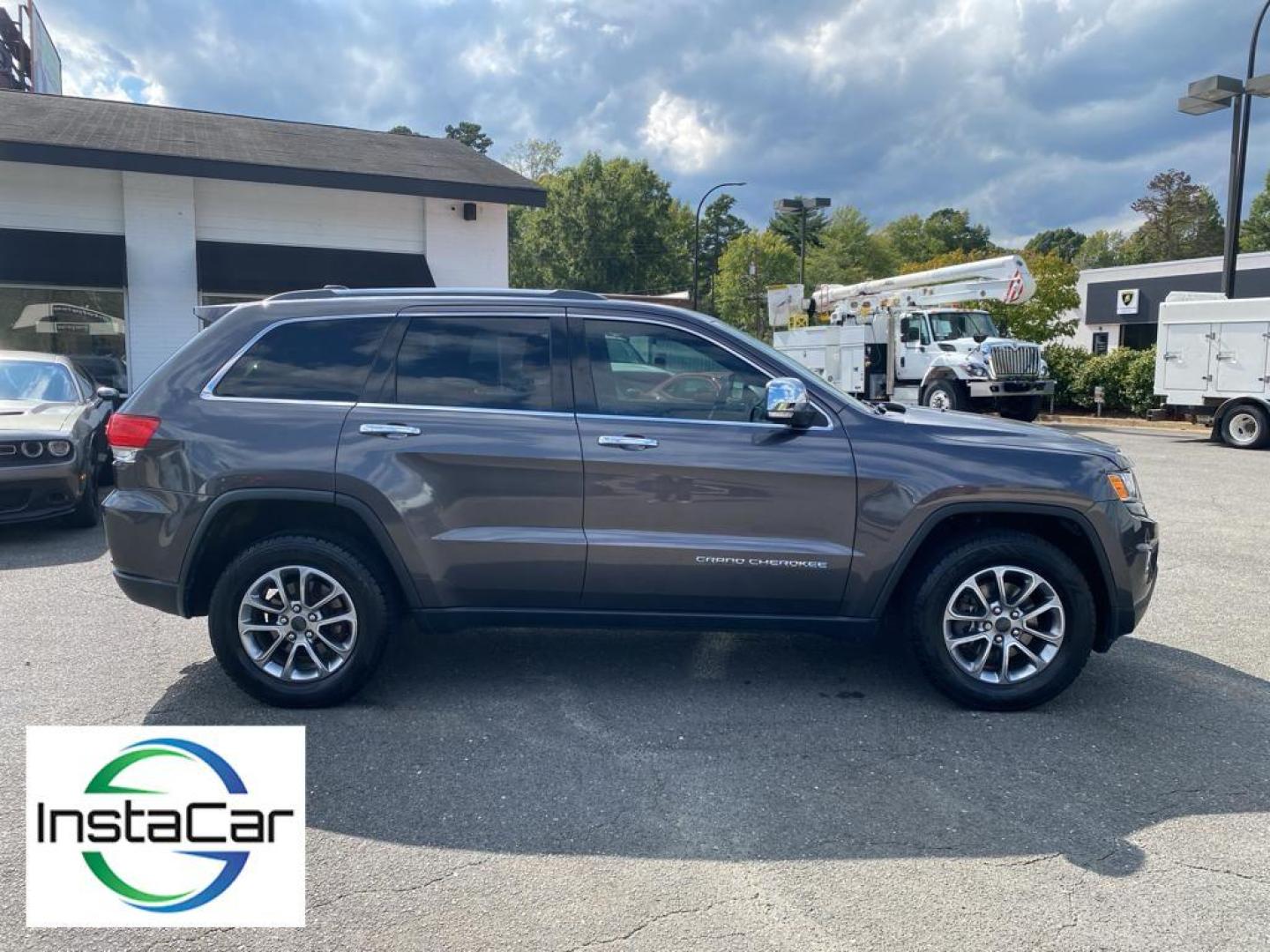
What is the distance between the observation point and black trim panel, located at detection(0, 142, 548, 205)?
14703mm

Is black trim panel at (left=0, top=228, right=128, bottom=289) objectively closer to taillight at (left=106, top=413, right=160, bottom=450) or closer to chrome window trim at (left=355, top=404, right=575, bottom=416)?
taillight at (left=106, top=413, right=160, bottom=450)

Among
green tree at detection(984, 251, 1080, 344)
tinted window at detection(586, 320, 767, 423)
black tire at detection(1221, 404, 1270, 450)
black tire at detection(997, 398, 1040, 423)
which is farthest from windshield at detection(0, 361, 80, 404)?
green tree at detection(984, 251, 1080, 344)

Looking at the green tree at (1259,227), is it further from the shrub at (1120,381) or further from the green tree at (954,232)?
the shrub at (1120,381)

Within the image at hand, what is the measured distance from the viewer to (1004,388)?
792 inches

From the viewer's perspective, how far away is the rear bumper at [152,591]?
4234 millimetres

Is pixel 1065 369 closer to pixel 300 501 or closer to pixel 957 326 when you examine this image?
pixel 957 326

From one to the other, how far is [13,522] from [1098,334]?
42.9 metres

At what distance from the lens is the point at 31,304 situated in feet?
51.8

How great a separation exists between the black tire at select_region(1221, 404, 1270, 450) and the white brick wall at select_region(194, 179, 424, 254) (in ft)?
50.1

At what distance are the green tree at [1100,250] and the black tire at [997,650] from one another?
9501 centimetres

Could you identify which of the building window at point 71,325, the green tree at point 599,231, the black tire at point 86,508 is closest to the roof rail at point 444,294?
the black tire at point 86,508

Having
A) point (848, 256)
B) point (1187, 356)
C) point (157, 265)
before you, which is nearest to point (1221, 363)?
point (1187, 356)

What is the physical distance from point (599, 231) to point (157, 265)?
133 ft

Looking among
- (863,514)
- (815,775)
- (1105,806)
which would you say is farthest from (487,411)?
(1105,806)
